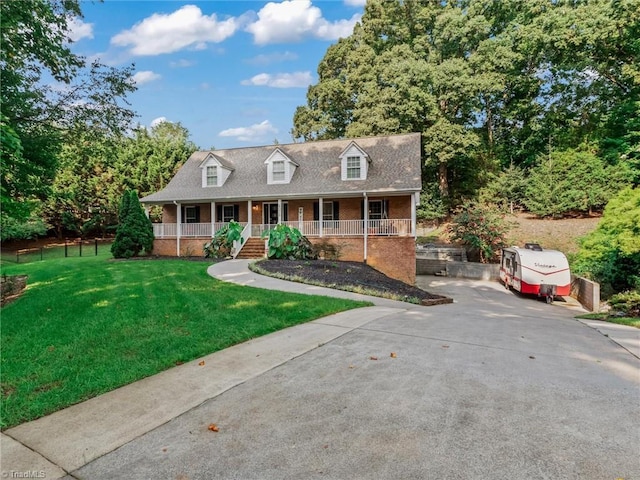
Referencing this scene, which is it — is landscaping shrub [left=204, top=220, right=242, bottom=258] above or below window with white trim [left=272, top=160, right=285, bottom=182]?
below

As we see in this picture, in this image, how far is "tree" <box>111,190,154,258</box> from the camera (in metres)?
17.0

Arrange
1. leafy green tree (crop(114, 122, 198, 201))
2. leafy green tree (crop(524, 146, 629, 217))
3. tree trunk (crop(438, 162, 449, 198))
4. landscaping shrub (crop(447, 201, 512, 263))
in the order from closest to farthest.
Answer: landscaping shrub (crop(447, 201, 512, 263)) → leafy green tree (crop(524, 146, 629, 217)) → tree trunk (crop(438, 162, 449, 198)) → leafy green tree (crop(114, 122, 198, 201))

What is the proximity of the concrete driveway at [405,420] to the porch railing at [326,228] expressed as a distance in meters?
11.9

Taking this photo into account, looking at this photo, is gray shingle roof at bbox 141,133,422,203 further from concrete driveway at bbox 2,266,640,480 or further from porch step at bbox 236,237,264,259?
concrete driveway at bbox 2,266,640,480

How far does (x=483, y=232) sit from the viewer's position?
19844mm

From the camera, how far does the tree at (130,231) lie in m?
17.0

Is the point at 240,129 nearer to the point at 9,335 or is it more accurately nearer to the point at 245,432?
the point at 9,335

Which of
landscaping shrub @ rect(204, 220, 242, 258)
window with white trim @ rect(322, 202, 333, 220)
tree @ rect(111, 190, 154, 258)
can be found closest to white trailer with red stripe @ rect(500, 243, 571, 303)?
window with white trim @ rect(322, 202, 333, 220)

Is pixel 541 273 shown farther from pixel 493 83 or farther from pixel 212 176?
pixel 493 83

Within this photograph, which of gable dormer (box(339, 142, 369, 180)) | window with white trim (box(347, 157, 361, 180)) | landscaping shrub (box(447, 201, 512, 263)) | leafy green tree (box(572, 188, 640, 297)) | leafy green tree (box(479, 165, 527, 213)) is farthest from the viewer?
leafy green tree (box(479, 165, 527, 213))

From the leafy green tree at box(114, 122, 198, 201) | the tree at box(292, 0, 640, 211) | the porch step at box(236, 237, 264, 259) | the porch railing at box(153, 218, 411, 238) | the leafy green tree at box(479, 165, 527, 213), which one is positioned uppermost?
the tree at box(292, 0, 640, 211)

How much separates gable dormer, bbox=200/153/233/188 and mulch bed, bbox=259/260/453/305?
8.68 meters

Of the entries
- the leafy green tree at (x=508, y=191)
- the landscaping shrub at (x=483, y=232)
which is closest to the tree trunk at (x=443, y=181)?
the leafy green tree at (x=508, y=191)

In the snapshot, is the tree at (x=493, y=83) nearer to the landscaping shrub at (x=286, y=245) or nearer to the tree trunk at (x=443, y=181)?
the tree trunk at (x=443, y=181)
